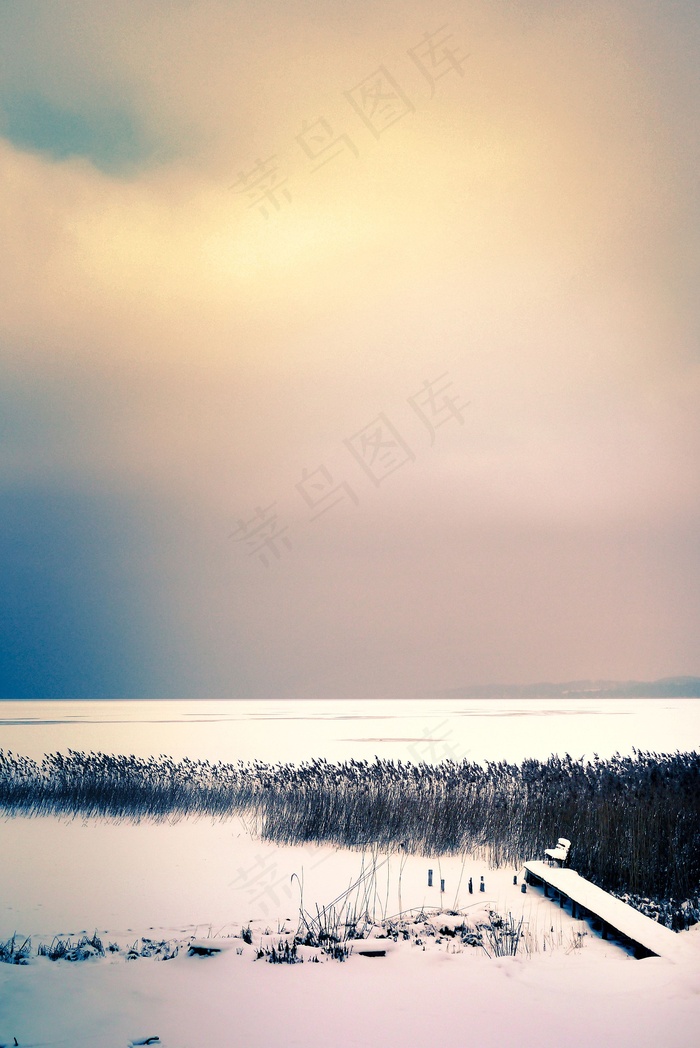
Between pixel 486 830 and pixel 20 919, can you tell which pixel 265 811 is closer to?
pixel 486 830

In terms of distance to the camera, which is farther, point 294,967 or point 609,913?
point 609,913

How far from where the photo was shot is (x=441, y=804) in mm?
10586

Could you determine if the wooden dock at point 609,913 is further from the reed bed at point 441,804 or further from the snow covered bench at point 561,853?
the reed bed at point 441,804

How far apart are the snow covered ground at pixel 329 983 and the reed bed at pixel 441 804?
1382 mm

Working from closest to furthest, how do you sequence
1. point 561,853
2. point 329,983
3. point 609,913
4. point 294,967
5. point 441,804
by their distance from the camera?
point 329,983 < point 294,967 < point 609,913 < point 561,853 < point 441,804

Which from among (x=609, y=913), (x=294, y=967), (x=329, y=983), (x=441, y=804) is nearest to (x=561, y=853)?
(x=609, y=913)

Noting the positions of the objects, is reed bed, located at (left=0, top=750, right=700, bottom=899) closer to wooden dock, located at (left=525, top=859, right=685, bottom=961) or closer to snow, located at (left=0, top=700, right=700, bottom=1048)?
snow, located at (left=0, top=700, right=700, bottom=1048)

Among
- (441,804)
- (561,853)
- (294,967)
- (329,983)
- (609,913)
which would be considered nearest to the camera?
(329,983)

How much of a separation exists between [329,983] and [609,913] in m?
2.35

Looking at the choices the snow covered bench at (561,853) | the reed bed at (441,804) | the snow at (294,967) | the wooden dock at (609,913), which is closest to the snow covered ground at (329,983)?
the snow at (294,967)

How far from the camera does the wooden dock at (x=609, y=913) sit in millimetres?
5312

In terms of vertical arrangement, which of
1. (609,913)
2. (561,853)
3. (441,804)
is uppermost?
(609,913)

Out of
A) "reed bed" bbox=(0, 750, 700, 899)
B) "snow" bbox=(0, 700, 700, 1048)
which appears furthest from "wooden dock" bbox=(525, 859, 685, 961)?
"reed bed" bbox=(0, 750, 700, 899)

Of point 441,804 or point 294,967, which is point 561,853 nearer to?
point 441,804
